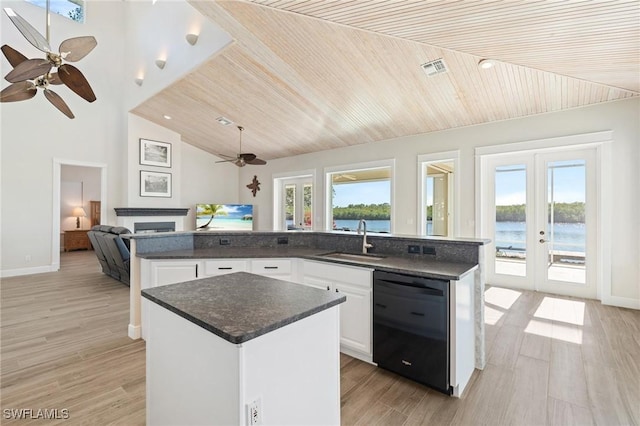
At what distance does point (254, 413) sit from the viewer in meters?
1.03

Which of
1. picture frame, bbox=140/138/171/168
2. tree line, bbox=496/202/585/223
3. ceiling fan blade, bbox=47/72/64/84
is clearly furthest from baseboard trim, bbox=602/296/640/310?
picture frame, bbox=140/138/171/168

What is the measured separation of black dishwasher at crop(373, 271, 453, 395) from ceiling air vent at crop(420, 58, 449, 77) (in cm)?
276

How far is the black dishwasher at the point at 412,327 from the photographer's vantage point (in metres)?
2.02

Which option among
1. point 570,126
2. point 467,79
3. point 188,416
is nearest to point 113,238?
point 188,416

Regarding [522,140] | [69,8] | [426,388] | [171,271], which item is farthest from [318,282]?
[69,8]

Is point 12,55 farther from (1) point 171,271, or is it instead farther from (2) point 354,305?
(2) point 354,305

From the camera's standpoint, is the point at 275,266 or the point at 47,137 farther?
the point at 47,137

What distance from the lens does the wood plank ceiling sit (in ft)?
8.11

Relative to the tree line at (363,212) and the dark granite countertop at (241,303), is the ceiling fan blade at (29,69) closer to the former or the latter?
the dark granite countertop at (241,303)

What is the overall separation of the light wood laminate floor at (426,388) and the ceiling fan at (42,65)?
2.30 metres

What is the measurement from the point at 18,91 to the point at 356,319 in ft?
11.9

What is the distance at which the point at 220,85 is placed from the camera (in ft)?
16.5

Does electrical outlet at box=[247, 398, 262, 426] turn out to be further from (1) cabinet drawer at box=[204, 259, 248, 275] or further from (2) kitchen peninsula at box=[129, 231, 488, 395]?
(1) cabinet drawer at box=[204, 259, 248, 275]

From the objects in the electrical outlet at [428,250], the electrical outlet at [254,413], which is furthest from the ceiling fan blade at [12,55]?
the electrical outlet at [428,250]
